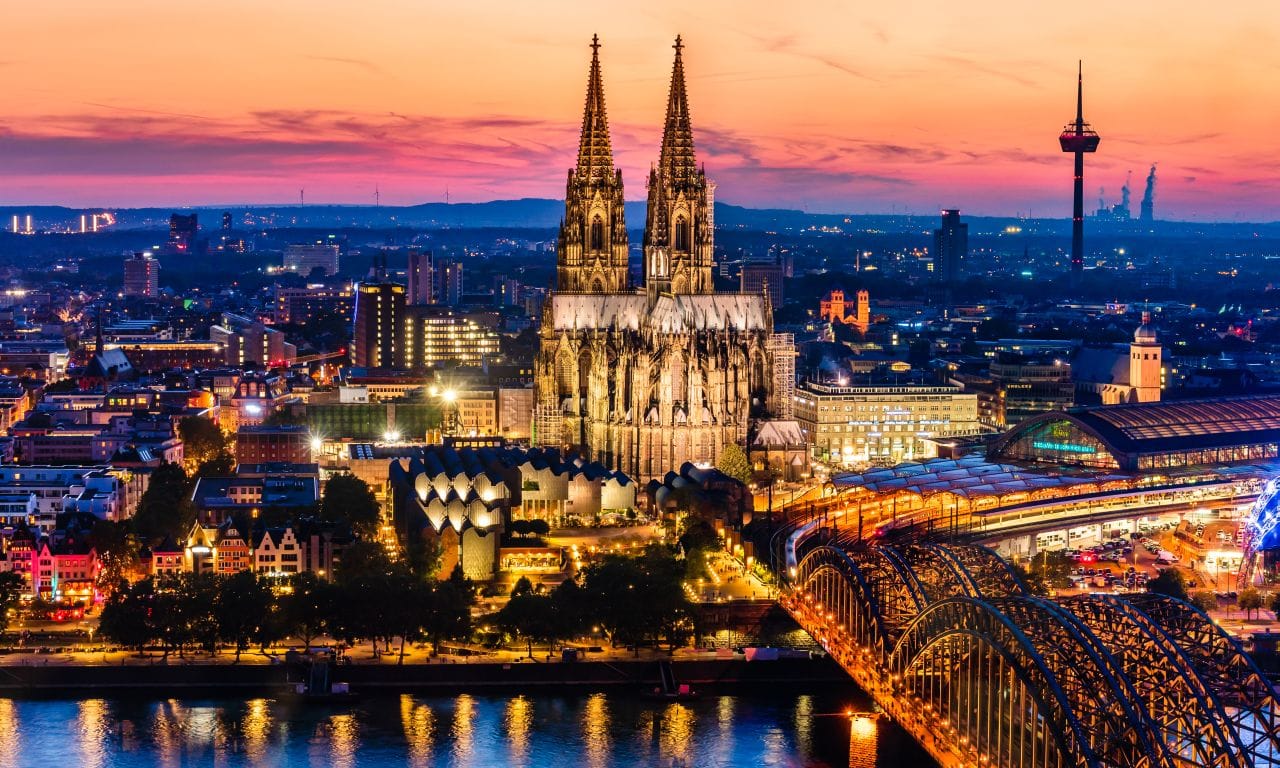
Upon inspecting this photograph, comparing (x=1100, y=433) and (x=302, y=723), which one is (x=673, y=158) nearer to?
(x=1100, y=433)

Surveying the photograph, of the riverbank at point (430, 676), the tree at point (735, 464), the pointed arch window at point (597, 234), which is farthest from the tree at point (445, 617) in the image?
the pointed arch window at point (597, 234)

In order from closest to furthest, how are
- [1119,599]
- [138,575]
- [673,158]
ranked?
[1119,599] < [138,575] < [673,158]

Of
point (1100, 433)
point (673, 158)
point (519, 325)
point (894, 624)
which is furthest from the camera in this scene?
point (519, 325)

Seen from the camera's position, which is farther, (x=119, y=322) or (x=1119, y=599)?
(x=119, y=322)

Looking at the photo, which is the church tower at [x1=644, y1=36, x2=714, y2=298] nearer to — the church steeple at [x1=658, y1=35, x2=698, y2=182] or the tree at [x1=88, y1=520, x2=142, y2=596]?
the church steeple at [x1=658, y1=35, x2=698, y2=182]

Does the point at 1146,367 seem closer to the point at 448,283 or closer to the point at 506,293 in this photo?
the point at 506,293

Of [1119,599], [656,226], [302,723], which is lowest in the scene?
[302,723]

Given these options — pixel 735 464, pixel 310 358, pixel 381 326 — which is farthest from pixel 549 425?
Result: pixel 310 358

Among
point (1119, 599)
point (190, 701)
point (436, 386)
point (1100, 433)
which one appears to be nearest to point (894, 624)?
point (1119, 599)
